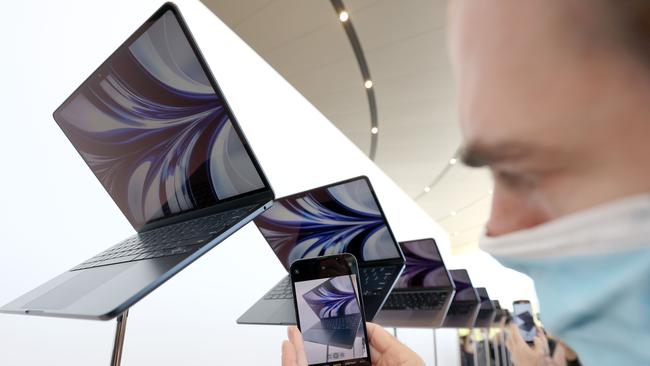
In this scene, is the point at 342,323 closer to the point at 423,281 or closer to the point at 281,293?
the point at 281,293

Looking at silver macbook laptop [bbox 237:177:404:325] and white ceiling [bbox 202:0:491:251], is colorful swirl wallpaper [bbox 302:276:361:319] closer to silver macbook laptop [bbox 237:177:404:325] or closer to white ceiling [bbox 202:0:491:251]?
silver macbook laptop [bbox 237:177:404:325]

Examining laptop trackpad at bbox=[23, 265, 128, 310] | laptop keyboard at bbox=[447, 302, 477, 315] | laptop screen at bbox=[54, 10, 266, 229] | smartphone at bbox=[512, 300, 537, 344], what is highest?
laptop screen at bbox=[54, 10, 266, 229]

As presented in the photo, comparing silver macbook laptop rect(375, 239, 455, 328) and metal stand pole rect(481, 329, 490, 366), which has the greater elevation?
silver macbook laptop rect(375, 239, 455, 328)

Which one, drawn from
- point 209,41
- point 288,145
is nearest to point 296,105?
point 288,145

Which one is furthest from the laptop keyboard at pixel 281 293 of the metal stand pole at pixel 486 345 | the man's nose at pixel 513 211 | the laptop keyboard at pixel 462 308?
the metal stand pole at pixel 486 345

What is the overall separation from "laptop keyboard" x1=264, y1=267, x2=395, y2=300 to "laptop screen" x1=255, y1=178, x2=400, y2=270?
6cm

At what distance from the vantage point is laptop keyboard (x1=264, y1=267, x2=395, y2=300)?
718 millimetres

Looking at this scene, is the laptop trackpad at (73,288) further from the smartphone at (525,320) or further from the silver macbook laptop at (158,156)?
the smartphone at (525,320)

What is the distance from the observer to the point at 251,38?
3299mm

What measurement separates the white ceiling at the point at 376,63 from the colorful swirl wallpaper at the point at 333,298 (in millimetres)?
1753

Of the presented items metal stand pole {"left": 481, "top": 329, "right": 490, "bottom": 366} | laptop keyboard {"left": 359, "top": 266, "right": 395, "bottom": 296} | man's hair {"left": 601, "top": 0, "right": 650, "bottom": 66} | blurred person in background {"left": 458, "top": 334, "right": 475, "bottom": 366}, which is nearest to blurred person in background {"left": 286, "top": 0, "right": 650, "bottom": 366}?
man's hair {"left": 601, "top": 0, "right": 650, "bottom": 66}

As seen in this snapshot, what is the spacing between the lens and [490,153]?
187 mm

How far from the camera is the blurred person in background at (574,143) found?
0.16m

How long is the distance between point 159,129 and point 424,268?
111cm
